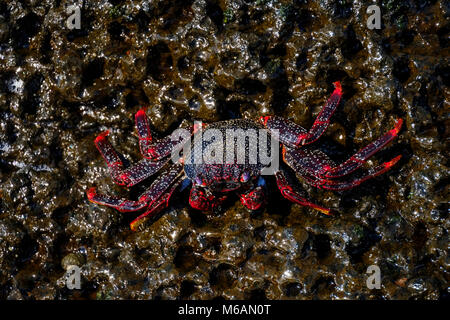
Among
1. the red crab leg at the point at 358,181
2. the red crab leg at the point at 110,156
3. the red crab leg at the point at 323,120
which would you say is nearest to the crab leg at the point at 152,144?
the red crab leg at the point at 110,156

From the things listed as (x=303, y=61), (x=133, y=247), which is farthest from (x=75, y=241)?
(x=303, y=61)

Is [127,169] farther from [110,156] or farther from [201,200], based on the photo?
[201,200]

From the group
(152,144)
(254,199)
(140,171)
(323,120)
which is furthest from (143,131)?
(323,120)

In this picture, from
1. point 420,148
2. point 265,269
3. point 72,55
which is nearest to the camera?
point 265,269

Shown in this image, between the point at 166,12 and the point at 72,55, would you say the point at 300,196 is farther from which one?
the point at 72,55

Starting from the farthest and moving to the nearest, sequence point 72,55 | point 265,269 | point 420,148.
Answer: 1. point 72,55
2. point 420,148
3. point 265,269
